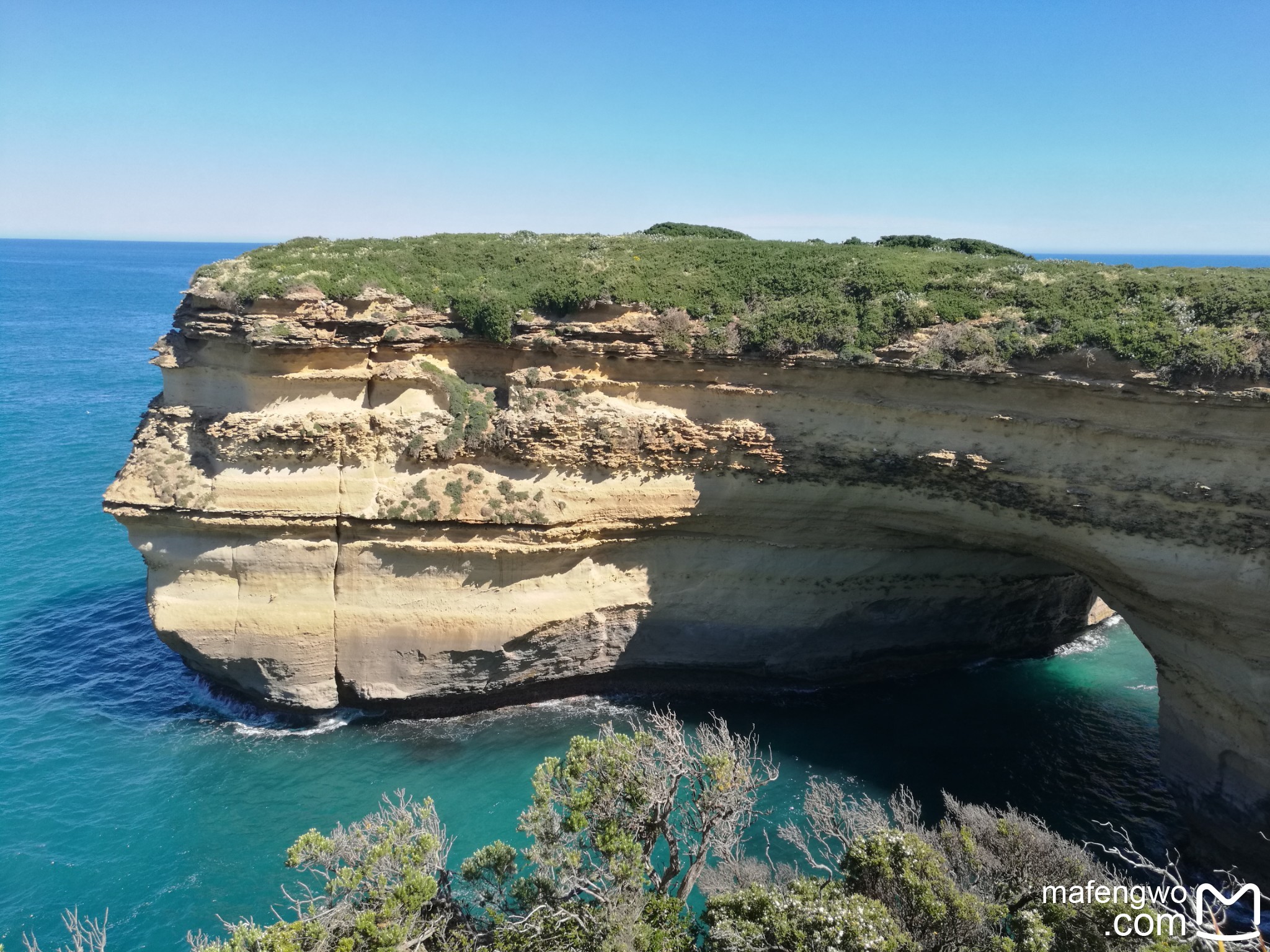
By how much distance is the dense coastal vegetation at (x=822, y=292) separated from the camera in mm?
15594

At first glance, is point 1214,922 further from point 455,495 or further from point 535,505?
point 455,495

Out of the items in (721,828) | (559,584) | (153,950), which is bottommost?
(153,950)

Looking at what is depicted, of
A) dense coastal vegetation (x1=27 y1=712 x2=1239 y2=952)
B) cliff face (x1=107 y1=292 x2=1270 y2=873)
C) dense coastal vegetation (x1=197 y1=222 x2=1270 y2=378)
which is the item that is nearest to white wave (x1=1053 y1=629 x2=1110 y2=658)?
cliff face (x1=107 y1=292 x2=1270 y2=873)

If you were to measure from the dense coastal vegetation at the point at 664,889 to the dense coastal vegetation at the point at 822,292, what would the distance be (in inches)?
397

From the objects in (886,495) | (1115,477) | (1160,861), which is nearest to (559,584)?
(886,495)

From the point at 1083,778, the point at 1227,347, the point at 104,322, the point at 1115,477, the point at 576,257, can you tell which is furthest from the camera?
the point at 104,322

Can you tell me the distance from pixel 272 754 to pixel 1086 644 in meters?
25.3

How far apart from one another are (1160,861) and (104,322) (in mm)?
86627

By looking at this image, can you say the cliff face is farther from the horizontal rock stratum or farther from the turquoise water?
the turquoise water

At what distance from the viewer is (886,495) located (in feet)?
60.8

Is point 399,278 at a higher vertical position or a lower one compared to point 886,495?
higher

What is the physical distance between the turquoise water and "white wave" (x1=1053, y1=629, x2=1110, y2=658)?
0.07 metres

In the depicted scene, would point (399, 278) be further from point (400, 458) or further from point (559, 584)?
point (559, 584)

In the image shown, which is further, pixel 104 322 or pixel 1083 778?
pixel 104 322
